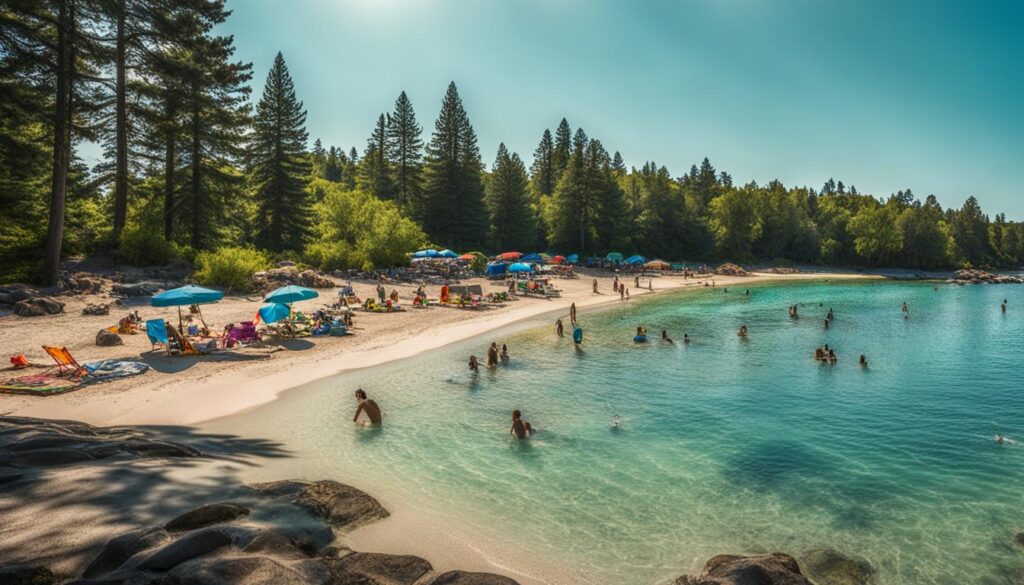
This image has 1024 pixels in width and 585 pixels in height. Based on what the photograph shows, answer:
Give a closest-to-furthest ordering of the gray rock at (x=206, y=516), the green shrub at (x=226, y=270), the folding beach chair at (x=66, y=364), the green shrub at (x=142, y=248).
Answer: the gray rock at (x=206, y=516), the folding beach chair at (x=66, y=364), the green shrub at (x=226, y=270), the green shrub at (x=142, y=248)

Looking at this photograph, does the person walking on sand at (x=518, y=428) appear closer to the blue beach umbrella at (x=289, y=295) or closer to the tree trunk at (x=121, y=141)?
the blue beach umbrella at (x=289, y=295)

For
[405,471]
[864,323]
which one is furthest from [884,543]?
[864,323]

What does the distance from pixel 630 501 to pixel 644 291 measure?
135 feet

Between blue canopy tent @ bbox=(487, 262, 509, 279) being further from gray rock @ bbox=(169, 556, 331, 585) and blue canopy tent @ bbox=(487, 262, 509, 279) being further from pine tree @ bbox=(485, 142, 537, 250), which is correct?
gray rock @ bbox=(169, 556, 331, 585)

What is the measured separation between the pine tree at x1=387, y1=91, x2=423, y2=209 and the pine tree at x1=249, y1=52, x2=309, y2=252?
2079cm

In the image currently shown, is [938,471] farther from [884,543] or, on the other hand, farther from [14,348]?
[14,348]

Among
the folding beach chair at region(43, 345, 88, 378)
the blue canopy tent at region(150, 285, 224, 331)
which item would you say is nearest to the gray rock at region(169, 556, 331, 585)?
the folding beach chair at region(43, 345, 88, 378)

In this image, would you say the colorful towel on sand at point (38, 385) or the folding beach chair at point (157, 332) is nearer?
the colorful towel on sand at point (38, 385)

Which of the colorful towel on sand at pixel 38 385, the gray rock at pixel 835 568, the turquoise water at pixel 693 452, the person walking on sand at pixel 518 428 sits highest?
the colorful towel on sand at pixel 38 385

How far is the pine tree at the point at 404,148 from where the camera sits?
6725 centimetres

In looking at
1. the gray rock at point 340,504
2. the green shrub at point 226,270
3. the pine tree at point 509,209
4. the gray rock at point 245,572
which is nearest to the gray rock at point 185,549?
the gray rock at point 245,572

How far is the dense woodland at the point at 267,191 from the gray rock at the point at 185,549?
25.1 metres

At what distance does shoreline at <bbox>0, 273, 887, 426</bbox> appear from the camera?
12.1 meters

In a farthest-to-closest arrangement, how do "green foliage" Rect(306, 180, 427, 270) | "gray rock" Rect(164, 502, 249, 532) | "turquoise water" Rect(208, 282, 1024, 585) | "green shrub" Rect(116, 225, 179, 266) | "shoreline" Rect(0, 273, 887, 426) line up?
"green foliage" Rect(306, 180, 427, 270) → "green shrub" Rect(116, 225, 179, 266) → "shoreline" Rect(0, 273, 887, 426) → "turquoise water" Rect(208, 282, 1024, 585) → "gray rock" Rect(164, 502, 249, 532)
